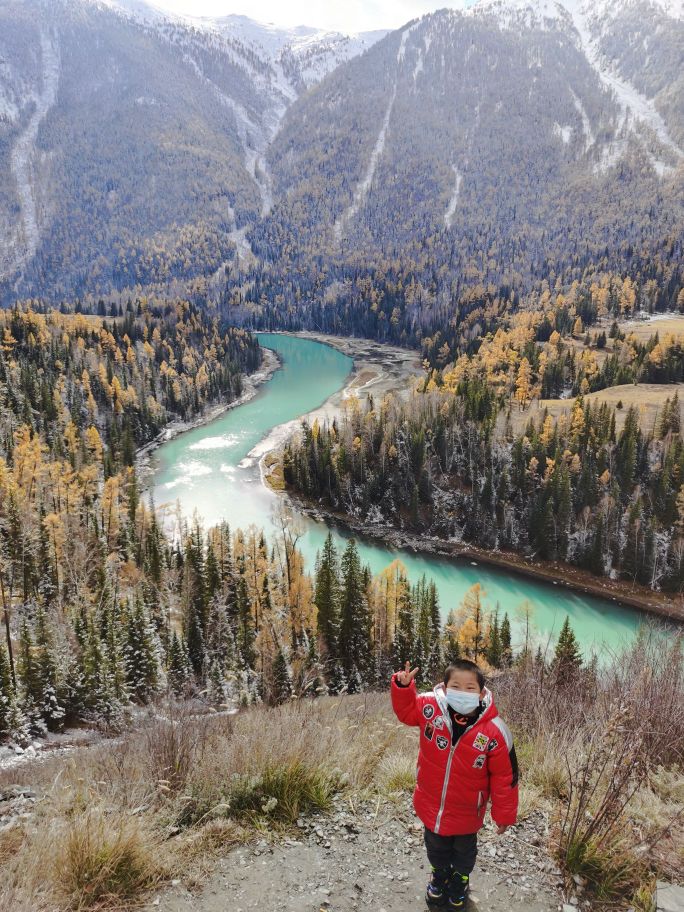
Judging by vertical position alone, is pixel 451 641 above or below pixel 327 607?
below

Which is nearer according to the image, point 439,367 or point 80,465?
point 80,465

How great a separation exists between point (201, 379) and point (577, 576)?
10615 centimetres

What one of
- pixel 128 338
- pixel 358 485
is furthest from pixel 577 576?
pixel 128 338

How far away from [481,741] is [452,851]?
1.46 metres

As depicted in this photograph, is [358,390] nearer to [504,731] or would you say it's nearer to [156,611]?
[156,611]

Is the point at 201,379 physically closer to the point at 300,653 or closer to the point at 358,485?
the point at 358,485

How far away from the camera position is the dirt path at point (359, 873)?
578 centimetres

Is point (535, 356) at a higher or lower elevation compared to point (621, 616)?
higher

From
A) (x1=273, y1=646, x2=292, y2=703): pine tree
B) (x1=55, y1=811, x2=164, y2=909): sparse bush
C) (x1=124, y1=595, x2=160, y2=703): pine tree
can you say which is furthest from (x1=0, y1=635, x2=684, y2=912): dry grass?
(x1=124, y1=595, x2=160, y2=703): pine tree

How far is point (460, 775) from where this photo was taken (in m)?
5.83

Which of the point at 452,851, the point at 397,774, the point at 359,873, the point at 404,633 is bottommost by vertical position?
the point at 404,633

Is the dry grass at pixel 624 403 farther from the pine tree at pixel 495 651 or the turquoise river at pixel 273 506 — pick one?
the pine tree at pixel 495 651

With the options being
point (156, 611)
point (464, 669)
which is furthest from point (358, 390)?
point (464, 669)

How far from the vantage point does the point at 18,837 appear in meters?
6.48
